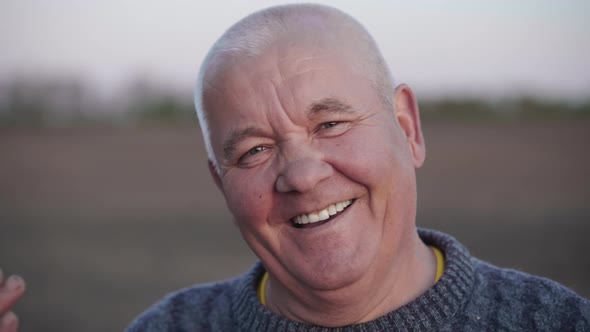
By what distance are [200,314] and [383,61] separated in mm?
1241

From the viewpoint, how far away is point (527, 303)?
2.24m

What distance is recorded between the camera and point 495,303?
7.48ft

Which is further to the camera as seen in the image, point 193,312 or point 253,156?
point 193,312

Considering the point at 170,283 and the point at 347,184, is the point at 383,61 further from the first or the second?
the point at 170,283

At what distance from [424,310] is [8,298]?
52.3 inches

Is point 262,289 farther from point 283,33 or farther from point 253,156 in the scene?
point 283,33

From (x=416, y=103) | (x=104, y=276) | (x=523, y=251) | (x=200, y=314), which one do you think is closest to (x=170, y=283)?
(x=104, y=276)

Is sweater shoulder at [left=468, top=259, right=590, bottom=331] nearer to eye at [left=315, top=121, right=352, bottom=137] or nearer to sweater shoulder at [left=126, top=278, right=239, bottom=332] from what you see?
eye at [left=315, top=121, right=352, bottom=137]

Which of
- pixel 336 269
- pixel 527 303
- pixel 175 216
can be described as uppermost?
pixel 336 269

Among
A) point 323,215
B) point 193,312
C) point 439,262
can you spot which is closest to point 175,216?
point 193,312

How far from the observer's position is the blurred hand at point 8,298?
196 centimetres

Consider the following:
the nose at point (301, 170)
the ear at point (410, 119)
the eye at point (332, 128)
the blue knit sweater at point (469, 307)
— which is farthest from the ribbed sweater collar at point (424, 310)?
the eye at point (332, 128)

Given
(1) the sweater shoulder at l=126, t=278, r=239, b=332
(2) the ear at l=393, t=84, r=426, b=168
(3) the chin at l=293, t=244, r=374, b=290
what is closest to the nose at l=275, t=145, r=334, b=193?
(3) the chin at l=293, t=244, r=374, b=290

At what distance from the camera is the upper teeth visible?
217 cm
